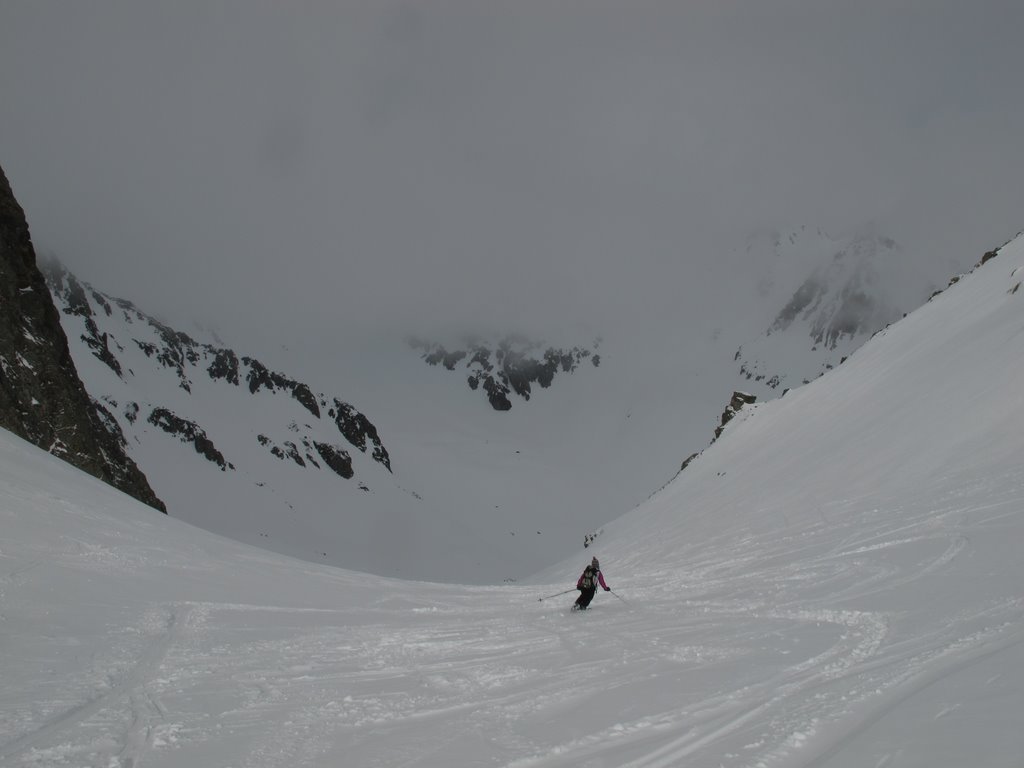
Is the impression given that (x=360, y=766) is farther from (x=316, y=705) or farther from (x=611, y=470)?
(x=611, y=470)

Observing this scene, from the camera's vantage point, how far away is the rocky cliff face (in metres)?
30.0

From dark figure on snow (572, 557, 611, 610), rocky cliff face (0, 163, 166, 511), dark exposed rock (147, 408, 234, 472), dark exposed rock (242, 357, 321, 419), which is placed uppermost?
dark exposed rock (242, 357, 321, 419)

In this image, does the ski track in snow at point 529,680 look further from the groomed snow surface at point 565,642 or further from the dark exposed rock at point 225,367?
the dark exposed rock at point 225,367

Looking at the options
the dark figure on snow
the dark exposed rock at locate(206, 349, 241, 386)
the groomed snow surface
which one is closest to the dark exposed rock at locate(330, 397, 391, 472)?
the dark exposed rock at locate(206, 349, 241, 386)

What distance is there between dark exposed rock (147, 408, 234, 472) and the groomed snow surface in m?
74.3

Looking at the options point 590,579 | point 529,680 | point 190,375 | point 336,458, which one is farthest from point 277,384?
point 529,680

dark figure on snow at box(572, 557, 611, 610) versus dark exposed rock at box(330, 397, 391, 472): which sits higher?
dark exposed rock at box(330, 397, 391, 472)

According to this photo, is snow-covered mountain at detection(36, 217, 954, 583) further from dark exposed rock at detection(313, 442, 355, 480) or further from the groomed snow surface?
the groomed snow surface

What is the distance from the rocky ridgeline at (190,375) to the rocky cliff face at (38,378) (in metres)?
53.0

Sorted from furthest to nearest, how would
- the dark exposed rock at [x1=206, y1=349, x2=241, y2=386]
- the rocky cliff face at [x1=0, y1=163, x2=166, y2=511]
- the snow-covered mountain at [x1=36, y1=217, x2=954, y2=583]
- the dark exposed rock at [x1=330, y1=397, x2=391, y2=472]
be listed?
the dark exposed rock at [x1=206, y1=349, x2=241, y2=386]
the dark exposed rock at [x1=330, y1=397, x2=391, y2=472]
the snow-covered mountain at [x1=36, y1=217, x2=954, y2=583]
the rocky cliff face at [x1=0, y1=163, x2=166, y2=511]

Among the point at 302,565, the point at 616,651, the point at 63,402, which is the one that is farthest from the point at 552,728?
the point at 63,402

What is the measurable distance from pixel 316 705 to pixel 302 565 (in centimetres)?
1363

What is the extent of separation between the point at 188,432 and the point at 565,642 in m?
92.4

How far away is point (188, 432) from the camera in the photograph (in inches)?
3462
